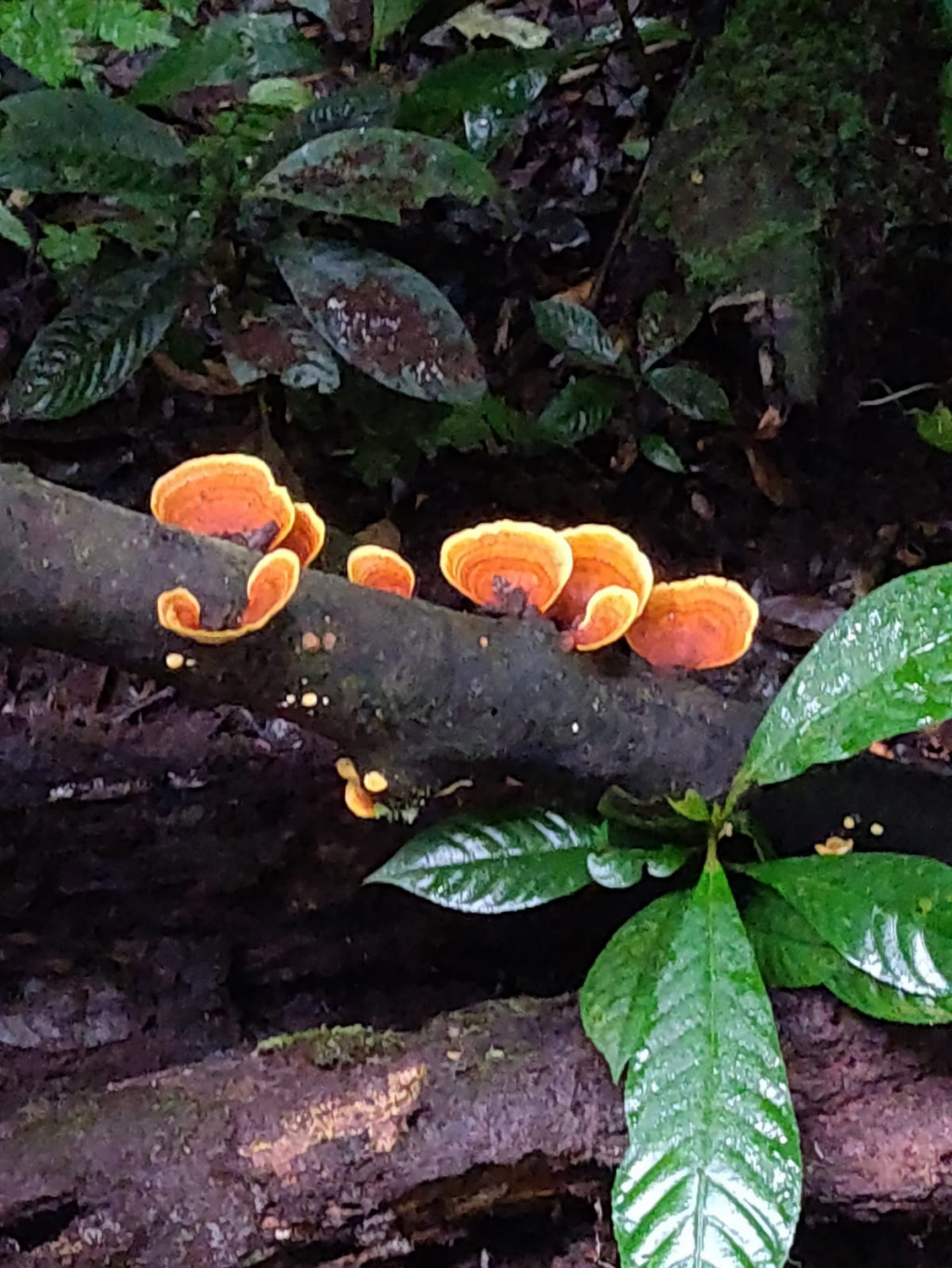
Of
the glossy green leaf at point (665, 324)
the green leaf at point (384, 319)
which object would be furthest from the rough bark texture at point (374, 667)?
the glossy green leaf at point (665, 324)

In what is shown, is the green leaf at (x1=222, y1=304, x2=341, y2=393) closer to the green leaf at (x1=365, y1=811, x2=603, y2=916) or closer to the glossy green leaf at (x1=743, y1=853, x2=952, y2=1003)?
the green leaf at (x1=365, y1=811, x2=603, y2=916)

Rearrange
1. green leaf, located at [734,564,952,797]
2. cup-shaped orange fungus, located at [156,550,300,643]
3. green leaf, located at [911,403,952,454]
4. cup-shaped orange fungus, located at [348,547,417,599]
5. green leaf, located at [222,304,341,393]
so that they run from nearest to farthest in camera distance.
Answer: cup-shaped orange fungus, located at [156,550,300,643], green leaf, located at [734,564,952,797], cup-shaped orange fungus, located at [348,547,417,599], green leaf, located at [222,304,341,393], green leaf, located at [911,403,952,454]

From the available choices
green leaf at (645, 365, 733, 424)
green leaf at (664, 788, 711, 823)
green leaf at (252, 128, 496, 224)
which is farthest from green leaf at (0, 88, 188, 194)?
green leaf at (664, 788, 711, 823)

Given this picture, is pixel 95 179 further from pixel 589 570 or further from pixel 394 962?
pixel 394 962

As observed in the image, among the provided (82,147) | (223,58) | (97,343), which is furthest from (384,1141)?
(223,58)

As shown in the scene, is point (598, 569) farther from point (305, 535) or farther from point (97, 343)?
point (97, 343)

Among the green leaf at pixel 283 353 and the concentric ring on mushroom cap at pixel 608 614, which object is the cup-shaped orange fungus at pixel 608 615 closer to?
the concentric ring on mushroom cap at pixel 608 614
